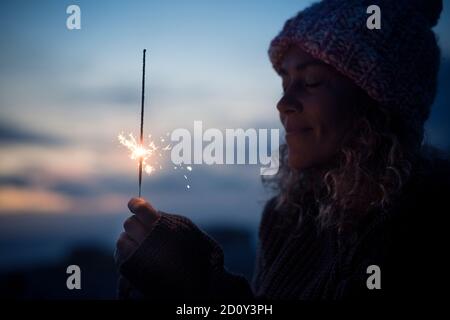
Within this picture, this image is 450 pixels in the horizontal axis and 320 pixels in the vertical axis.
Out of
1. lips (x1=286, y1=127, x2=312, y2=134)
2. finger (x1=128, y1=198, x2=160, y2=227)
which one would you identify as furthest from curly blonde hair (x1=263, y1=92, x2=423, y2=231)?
finger (x1=128, y1=198, x2=160, y2=227)

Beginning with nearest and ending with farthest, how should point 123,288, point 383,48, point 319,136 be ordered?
point 383,48
point 319,136
point 123,288

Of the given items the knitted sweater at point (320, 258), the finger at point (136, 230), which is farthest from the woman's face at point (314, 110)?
the finger at point (136, 230)

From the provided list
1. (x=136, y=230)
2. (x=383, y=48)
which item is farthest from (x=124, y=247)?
(x=383, y=48)

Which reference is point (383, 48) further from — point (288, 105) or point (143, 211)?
point (143, 211)

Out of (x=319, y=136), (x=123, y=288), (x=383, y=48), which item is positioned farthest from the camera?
(x=123, y=288)

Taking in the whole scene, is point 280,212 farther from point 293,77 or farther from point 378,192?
point 293,77

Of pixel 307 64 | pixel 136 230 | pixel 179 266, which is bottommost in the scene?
pixel 179 266
